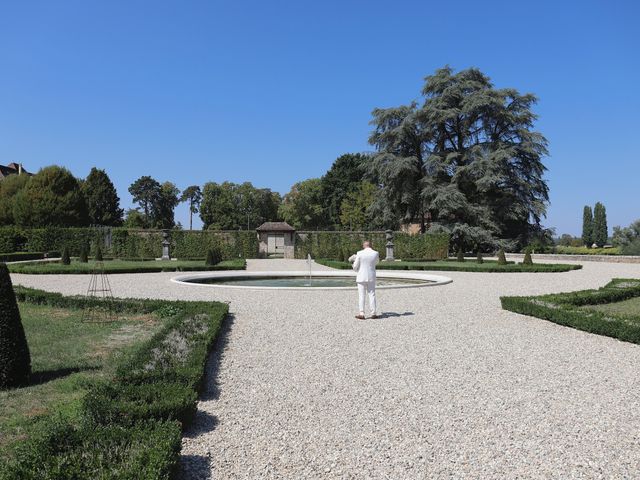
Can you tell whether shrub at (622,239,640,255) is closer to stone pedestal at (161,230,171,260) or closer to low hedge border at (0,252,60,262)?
stone pedestal at (161,230,171,260)

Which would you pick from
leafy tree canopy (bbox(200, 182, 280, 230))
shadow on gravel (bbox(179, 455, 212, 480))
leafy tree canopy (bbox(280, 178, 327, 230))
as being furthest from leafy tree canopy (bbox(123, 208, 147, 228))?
shadow on gravel (bbox(179, 455, 212, 480))

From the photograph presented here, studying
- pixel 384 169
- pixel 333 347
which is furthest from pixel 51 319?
pixel 384 169

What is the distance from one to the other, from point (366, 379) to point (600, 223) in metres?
70.1

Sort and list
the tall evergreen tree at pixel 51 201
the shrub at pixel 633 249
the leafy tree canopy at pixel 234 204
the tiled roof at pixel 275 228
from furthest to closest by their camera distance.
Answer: the leafy tree canopy at pixel 234 204 < the tall evergreen tree at pixel 51 201 < the tiled roof at pixel 275 228 < the shrub at pixel 633 249

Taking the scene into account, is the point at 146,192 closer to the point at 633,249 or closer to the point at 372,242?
the point at 372,242

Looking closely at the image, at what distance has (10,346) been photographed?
476 centimetres

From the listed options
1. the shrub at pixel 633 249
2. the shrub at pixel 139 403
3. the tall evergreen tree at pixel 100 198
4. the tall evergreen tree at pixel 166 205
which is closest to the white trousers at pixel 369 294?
the shrub at pixel 139 403

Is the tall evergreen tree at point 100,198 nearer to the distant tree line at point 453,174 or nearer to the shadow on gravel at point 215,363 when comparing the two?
the distant tree line at point 453,174

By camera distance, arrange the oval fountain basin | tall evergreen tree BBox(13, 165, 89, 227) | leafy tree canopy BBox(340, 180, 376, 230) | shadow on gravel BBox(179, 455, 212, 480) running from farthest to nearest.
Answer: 1. leafy tree canopy BBox(340, 180, 376, 230)
2. tall evergreen tree BBox(13, 165, 89, 227)
3. the oval fountain basin
4. shadow on gravel BBox(179, 455, 212, 480)

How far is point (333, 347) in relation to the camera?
697 cm

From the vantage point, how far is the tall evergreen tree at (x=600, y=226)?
2549 inches

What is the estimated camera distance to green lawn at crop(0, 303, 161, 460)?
4.08m

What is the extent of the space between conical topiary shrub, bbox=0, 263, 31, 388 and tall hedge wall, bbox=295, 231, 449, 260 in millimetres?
26984

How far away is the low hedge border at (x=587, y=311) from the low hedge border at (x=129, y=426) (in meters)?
6.20
